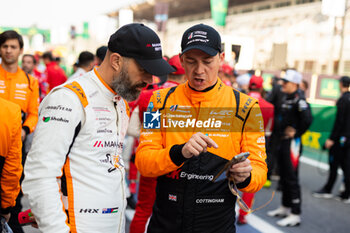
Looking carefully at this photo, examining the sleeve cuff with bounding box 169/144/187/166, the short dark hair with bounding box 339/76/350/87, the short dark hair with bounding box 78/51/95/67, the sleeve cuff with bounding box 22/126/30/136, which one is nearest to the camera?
the sleeve cuff with bounding box 169/144/187/166

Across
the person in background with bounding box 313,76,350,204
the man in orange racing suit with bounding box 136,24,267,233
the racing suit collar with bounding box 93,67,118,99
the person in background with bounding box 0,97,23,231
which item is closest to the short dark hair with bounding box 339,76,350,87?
the person in background with bounding box 313,76,350,204

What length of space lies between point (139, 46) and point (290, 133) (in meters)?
3.55

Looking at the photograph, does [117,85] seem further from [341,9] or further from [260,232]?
[341,9]

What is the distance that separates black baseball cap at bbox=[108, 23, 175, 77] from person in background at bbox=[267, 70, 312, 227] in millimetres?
3393

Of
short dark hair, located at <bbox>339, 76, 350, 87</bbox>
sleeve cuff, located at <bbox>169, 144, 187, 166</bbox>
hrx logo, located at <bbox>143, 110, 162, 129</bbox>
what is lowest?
sleeve cuff, located at <bbox>169, 144, 187, 166</bbox>

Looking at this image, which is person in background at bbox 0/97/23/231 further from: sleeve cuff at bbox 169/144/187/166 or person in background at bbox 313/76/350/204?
person in background at bbox 313/76/350/204

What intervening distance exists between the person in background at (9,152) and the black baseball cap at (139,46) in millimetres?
788

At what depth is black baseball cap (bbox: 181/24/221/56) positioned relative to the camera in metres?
1.70

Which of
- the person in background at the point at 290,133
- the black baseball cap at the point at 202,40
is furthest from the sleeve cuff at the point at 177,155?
the person in background at the point at 290,133

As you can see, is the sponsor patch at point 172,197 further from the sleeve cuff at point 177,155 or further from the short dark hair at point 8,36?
the short dark hair at point 8,36

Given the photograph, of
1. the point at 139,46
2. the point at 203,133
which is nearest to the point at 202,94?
the point at 203,133

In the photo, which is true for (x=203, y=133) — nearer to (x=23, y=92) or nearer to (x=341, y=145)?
(x=23, y=92)

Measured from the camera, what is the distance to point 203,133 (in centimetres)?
171

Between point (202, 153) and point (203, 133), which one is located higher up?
point (203, 133)
